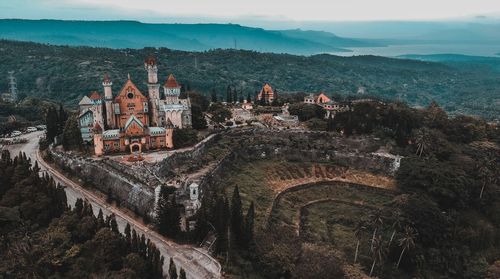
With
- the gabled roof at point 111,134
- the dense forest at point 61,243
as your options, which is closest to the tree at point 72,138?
the gabled roof at point 111,134

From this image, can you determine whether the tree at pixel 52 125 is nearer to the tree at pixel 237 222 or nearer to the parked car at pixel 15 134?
the parked car at pixel 15 134

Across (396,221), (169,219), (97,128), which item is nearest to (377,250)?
(396,221)

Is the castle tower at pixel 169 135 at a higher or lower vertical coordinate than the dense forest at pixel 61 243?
higher

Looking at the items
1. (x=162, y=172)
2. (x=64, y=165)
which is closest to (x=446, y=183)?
(x=162, y=172)

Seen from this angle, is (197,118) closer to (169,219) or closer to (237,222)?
(169,219)

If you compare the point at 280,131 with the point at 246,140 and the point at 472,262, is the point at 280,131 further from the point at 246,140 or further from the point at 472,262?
the point at 472,262

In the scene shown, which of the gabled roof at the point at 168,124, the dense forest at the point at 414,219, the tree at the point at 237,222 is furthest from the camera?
the gabled roof at the point at 168,124

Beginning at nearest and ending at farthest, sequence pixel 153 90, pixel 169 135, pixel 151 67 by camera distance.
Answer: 1. pixel 169 135
2. pixel 151 67
3. pixel 153 90
